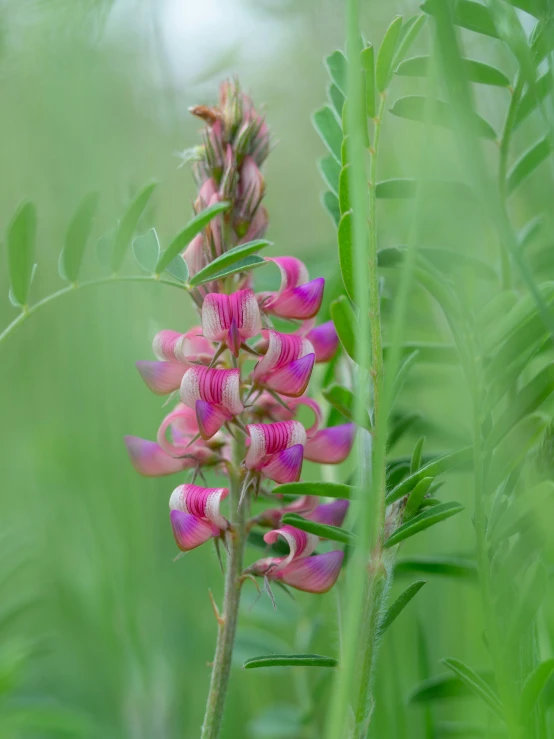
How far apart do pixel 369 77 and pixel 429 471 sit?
13.3 inches

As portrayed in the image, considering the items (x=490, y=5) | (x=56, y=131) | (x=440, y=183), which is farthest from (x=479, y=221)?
(x=56, y=131)

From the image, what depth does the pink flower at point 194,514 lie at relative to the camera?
68cm

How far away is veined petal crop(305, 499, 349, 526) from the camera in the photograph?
745mm

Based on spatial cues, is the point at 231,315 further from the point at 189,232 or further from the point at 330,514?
the point at 330,514

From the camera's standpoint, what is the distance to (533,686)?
570 millimetres

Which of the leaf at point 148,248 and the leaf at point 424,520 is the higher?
the leaf at point 148,248

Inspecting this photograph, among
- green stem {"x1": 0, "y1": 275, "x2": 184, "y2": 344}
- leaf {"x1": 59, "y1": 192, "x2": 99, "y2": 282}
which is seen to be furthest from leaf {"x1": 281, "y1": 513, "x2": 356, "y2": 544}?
leaf {"x1": 59, "y1": 192, "x2": 99, "y2": 282}

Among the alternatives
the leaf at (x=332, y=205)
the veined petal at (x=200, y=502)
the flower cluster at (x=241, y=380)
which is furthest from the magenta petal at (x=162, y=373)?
the leaf at (x=332, y=205)

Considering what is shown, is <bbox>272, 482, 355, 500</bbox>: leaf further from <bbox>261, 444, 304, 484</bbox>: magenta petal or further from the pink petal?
the pink petal

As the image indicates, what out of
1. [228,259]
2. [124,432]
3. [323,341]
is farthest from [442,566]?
[124,432]

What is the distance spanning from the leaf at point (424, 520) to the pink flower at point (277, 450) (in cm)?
10

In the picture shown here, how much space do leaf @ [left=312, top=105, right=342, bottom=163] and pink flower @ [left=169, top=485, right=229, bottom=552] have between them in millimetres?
337

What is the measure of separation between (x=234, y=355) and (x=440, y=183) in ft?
1.01

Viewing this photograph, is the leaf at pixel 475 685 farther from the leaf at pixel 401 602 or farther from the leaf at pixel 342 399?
the leaf at pixel 342 399
